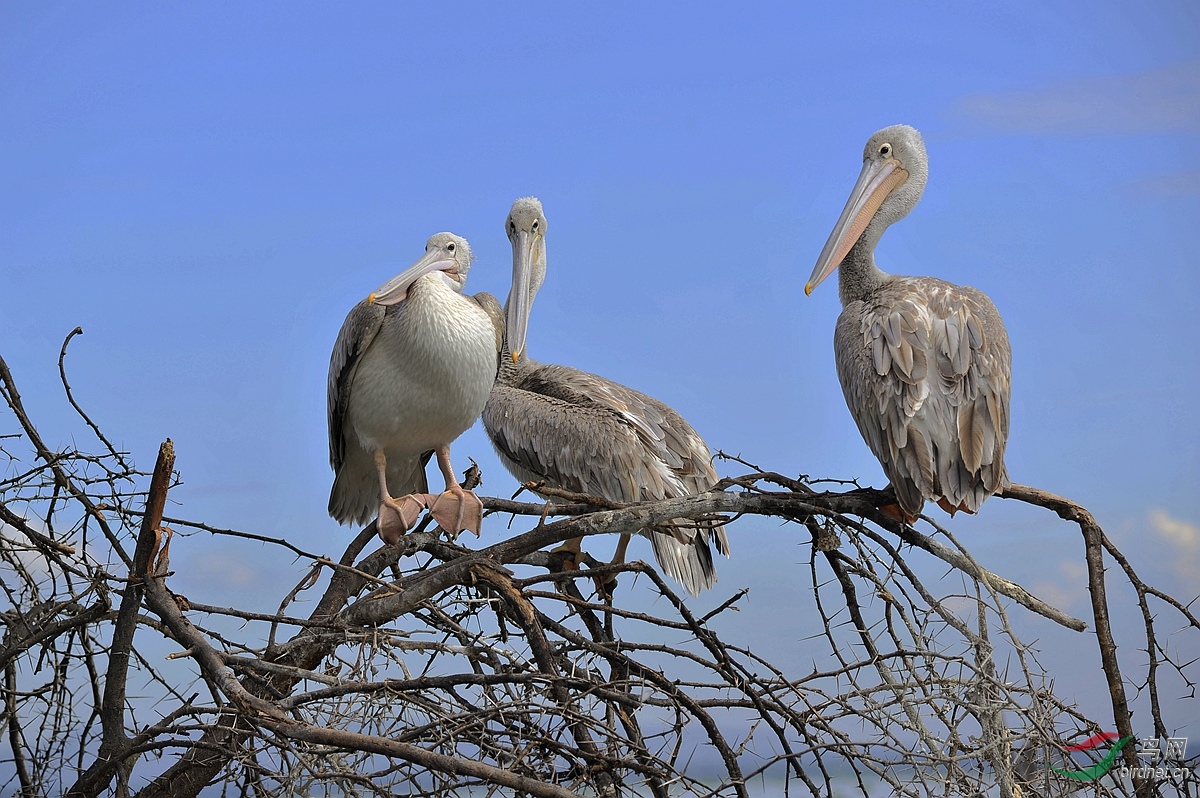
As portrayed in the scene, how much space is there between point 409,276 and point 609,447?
4.96 feet

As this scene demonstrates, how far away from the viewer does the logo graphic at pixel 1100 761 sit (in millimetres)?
3225

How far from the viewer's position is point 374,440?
498cm

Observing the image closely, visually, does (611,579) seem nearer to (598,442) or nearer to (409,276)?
(598,442)

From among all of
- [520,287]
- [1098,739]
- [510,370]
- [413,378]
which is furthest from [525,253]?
[1098,739]

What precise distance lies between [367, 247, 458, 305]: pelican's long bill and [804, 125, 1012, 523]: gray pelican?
1.89 metres

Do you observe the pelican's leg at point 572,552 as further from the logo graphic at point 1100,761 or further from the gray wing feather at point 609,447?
the logo graphic at point 1100,761

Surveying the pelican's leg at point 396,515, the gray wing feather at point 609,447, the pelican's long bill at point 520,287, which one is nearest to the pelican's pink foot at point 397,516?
the pelican's leg at point 396,515

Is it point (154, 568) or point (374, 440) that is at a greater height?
point (374, 440)

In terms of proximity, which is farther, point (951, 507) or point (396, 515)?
point (396, 515)

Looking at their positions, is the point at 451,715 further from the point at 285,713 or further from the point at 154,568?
the point at 154,568

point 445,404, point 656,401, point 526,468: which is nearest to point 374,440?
point 445,404

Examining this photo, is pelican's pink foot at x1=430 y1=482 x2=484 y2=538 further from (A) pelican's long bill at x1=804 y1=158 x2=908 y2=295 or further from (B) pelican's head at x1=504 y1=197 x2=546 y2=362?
(B) pelican's head at x1=504 y1=197 x2=546 y2=362

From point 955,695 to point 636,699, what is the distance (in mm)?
1037

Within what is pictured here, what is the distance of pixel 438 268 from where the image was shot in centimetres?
520
